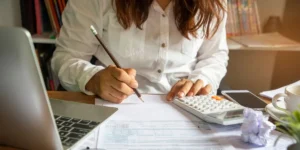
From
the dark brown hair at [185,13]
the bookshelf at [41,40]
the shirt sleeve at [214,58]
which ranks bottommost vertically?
the bookshelf at [41,40]

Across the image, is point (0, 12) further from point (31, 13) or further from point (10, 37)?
point (10, 37)

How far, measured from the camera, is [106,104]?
1.03m

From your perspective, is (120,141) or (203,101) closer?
(120,141)

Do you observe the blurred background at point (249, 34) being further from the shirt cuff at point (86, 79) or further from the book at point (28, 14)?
the shirt cuff at point (86, 79)

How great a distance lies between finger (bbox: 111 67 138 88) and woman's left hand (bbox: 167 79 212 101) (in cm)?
12

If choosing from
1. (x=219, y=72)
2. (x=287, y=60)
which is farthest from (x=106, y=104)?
(x=287, y=60)

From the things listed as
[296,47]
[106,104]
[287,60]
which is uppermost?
[106,104]

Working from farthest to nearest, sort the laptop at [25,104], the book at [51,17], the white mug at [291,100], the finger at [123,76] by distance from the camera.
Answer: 1. the book at [51,17]
2. the finger at [123,76]
3. the white mug at [291,100]
4. the laptop at [25,104]

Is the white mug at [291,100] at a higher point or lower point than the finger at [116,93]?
higher

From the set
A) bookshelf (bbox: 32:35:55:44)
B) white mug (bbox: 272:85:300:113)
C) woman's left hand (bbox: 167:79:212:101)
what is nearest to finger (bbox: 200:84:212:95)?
woman's left hand (bbox: 167:79:212:101)

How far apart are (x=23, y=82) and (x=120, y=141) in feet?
0.88

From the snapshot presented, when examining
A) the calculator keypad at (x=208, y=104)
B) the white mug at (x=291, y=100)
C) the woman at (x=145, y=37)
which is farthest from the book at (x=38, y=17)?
the white mug at (x=291, y=100)

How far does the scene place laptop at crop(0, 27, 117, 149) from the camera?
22.5 inches

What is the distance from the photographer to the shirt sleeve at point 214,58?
1.30m
